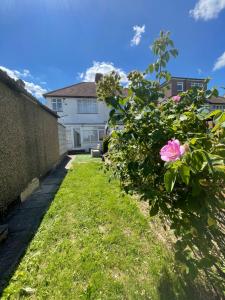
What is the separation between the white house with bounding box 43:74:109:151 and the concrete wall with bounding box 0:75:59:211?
16435 mm

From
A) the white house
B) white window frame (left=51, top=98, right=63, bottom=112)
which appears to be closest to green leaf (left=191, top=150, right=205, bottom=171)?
the white house

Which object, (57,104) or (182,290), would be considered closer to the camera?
(182,290)

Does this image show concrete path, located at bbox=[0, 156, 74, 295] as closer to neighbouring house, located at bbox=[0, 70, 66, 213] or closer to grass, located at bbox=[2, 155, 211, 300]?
grass, located at bbox=[2, 155, 211, 300]

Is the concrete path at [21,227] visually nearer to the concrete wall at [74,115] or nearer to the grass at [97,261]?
the grass at [97,261]

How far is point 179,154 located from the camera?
976 millimetres

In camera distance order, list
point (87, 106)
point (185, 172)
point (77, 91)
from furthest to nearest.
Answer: point (77, 91) < point (87, 106) < point (185, 172)

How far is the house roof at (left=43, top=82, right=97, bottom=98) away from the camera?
23684 mm

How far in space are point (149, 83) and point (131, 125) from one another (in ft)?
2.09

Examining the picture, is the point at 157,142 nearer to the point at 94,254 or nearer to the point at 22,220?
the point at 94,254

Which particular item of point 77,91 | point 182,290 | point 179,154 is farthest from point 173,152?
point 77,91

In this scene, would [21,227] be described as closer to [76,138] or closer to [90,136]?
[76,138]

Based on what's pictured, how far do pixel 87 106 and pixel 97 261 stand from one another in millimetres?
23373

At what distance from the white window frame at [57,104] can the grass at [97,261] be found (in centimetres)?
2111

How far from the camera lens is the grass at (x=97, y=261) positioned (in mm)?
2092
